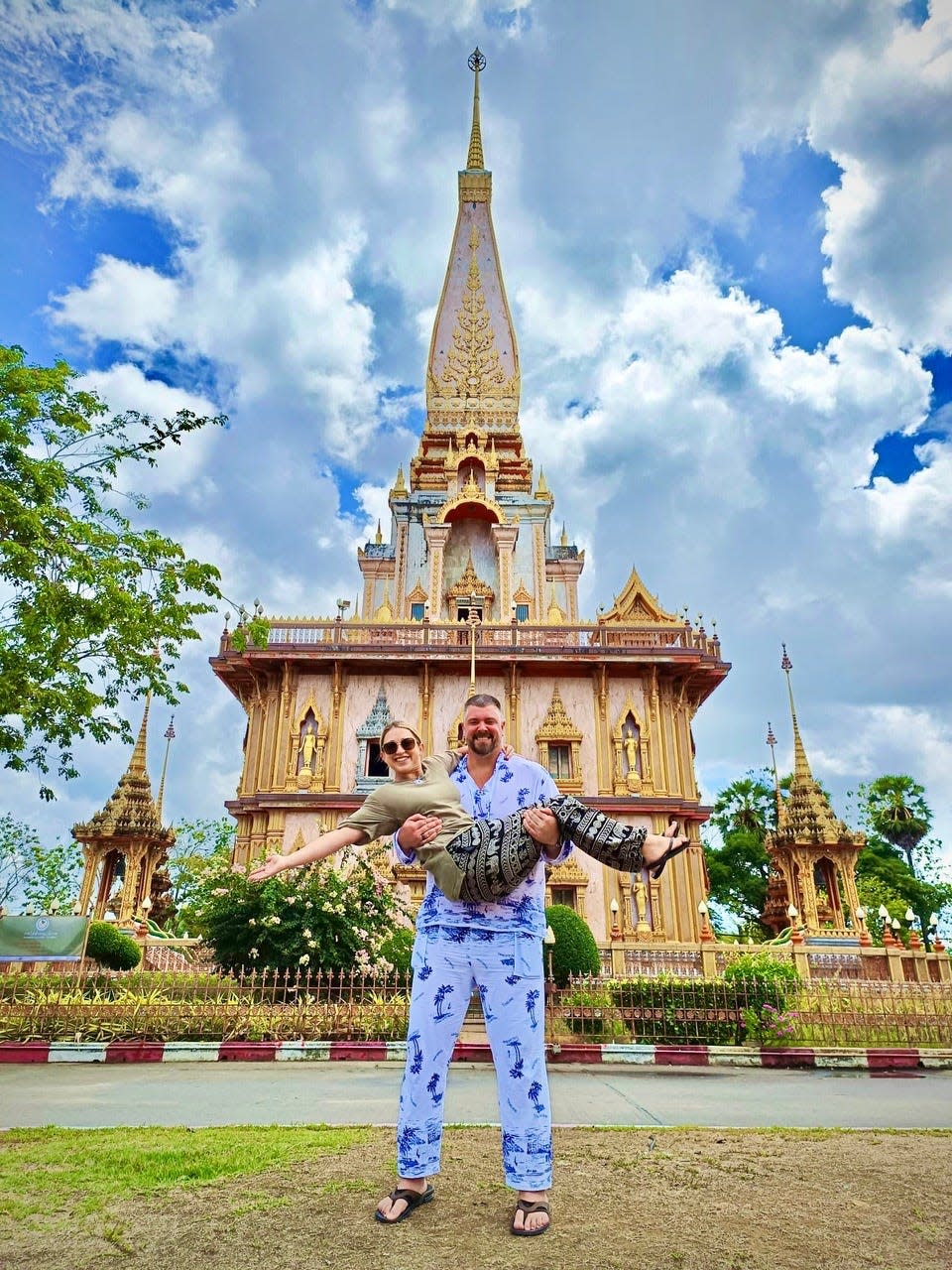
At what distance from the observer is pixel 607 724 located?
22562 mm

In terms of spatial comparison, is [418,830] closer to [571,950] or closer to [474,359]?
[571,950]

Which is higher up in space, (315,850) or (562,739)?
(562,739)

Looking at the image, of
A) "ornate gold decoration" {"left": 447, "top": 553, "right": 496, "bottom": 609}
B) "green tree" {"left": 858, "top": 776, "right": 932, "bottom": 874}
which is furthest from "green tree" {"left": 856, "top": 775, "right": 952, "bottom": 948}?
"ornate gold decoration" {"left": 447, "top": 553, "right": 496, "bottom": 609}

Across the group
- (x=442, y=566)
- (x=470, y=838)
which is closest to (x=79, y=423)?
(x=470, y=838)

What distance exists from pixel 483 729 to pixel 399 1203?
5.75 feet

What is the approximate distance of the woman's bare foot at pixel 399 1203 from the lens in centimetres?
296

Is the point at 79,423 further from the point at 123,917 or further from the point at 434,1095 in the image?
the point at 123,917

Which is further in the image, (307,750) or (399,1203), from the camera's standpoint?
(307,750)

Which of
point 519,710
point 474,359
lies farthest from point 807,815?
point 474,359

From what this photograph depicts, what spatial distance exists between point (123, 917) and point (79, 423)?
1428cm

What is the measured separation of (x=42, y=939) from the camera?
11.8 meters

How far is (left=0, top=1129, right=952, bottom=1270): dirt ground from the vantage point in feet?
8.58

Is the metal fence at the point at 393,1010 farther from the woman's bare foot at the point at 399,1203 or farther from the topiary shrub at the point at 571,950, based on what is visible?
the woman's bare foot at the point at 399,1203

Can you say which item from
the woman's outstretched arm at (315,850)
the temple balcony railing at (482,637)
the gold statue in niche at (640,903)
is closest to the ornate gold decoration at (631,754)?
the temple balcony railing at (482,637)
